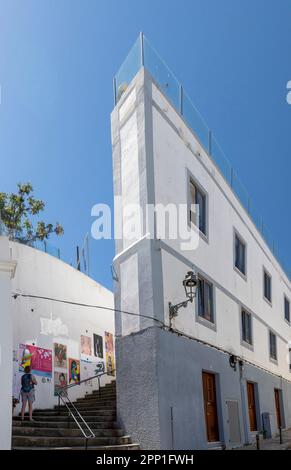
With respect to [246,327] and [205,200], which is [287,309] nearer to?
[246,327]

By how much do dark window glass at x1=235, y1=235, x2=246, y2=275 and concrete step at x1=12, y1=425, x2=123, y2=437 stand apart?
9.34 metres

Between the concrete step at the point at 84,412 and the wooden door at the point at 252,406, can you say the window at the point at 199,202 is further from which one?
the wooden door at the point at 252,406

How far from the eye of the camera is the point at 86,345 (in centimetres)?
1942

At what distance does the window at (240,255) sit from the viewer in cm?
2084

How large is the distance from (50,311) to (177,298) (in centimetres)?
490

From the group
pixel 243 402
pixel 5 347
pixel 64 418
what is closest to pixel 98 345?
pixel 243 402

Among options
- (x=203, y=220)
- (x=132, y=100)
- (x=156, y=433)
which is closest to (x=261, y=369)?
(x=203, y=220)

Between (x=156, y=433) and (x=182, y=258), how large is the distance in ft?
15.5

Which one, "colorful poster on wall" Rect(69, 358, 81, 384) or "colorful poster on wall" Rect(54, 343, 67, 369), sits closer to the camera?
"colorful poster on wall" Rect(54, 343, 67, 369)

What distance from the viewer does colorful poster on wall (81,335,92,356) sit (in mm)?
19163

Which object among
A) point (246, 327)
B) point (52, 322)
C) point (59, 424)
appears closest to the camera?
point (59, 424)

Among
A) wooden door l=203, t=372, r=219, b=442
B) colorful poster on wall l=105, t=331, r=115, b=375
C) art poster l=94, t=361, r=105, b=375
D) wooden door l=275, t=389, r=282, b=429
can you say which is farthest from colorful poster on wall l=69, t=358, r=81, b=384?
→ wooden door l=275, t=389, r=282, b=429

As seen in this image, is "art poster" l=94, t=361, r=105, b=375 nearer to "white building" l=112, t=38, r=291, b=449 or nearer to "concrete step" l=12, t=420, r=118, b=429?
"white building" l=112, t=38, r=291, b=449

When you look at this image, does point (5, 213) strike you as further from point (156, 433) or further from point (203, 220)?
point (156, 433)
